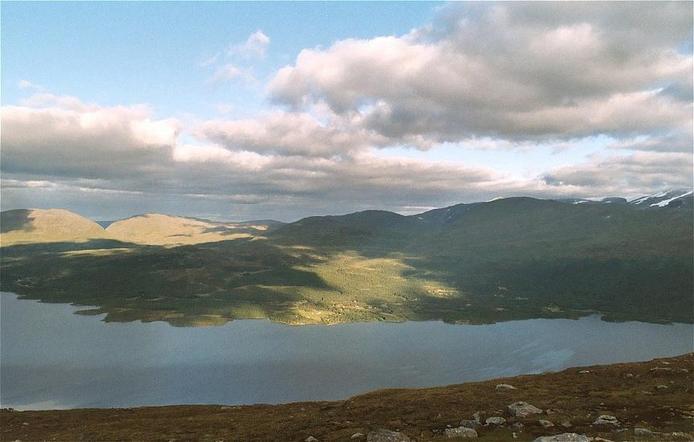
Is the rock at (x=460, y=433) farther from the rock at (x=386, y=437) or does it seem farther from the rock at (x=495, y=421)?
the rock at (x=495, y=421)

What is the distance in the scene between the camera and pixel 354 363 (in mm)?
197625

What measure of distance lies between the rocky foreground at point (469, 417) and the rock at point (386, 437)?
0.36 ft

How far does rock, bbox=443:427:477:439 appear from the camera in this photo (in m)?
43.6

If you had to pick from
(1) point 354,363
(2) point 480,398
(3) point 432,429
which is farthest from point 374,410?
(1) point 354,363

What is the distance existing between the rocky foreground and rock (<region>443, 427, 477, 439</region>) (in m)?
0.10

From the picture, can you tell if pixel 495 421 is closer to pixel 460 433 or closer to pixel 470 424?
pixel 470 424

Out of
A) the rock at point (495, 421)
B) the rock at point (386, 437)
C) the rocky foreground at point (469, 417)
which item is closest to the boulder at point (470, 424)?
the rocky foreground at point (469, 417)

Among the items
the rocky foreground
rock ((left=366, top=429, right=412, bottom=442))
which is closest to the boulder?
the rocky foreground

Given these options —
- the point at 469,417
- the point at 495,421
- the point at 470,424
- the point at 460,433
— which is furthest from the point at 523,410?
the point at 460,433

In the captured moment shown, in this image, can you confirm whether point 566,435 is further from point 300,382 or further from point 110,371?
point 110,371

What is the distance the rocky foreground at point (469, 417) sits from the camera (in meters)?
43.6

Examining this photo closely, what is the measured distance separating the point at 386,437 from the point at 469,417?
14.4m

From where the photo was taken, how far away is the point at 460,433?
4428cm

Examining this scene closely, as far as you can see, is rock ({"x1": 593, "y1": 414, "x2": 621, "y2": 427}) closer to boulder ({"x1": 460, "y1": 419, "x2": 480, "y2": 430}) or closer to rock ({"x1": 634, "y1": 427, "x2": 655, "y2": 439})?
rock ({"x1": 634, "y1": 427, "x2": 655, "y2": 439})
